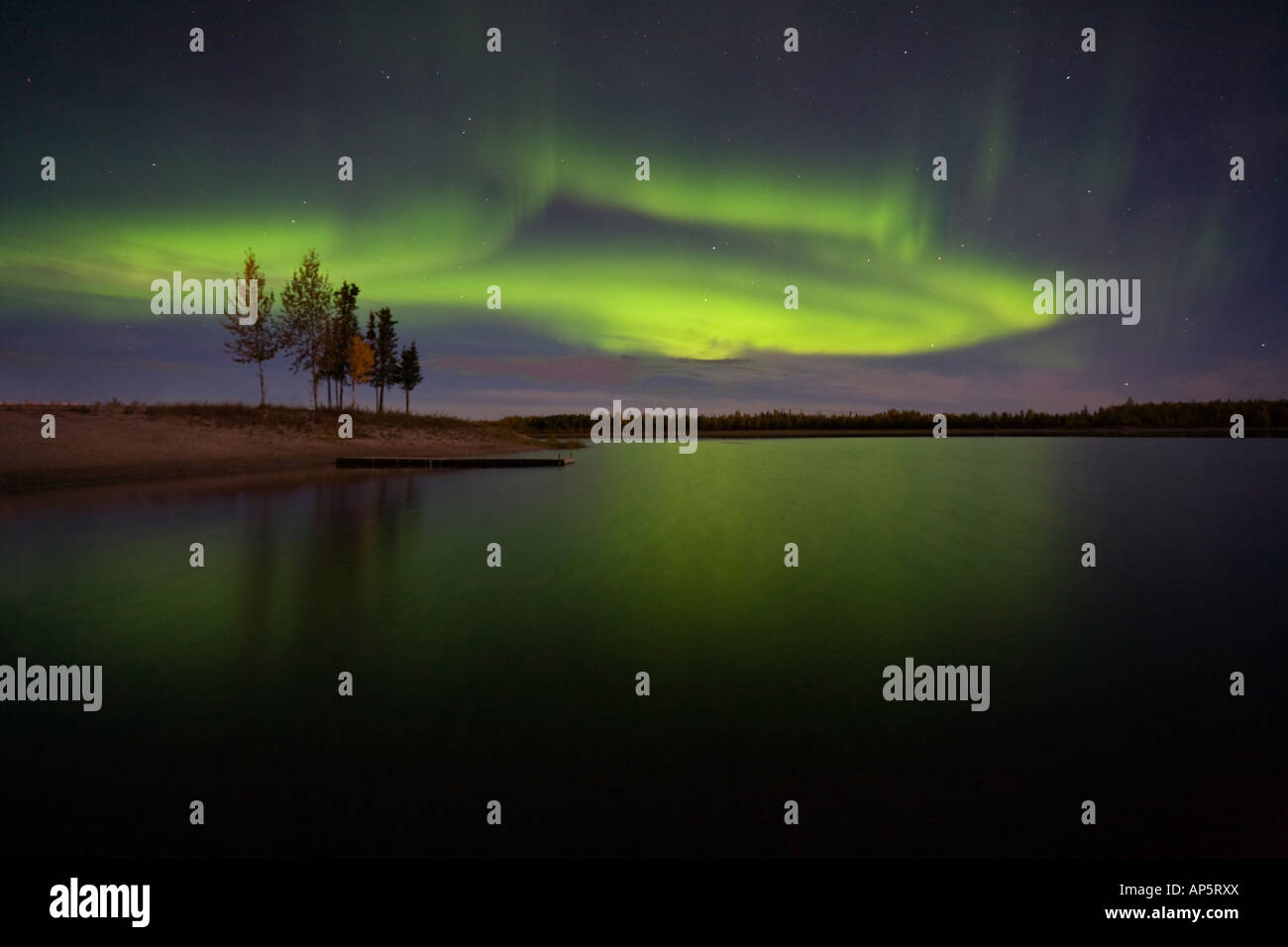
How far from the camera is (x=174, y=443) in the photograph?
42000 mm

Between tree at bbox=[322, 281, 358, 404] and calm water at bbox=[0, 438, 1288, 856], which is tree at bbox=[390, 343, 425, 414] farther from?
calm water at bbox=[0, 438, 1288, 856]

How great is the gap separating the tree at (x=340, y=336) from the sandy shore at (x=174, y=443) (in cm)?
1080

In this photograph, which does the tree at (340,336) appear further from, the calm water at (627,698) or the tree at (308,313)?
the calm water at (627,698)

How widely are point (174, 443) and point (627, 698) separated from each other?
144ft

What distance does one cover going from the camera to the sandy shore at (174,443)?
108 feet

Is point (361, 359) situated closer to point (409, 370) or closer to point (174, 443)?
point (409, 370)

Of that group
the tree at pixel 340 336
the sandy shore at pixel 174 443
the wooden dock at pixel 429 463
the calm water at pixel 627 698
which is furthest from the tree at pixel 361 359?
the calm water at pixel 627 698

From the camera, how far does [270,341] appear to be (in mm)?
69875

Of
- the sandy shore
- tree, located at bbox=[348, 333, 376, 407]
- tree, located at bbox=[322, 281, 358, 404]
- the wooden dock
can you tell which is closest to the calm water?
the sandy shore

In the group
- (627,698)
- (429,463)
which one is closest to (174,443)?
(429,463)

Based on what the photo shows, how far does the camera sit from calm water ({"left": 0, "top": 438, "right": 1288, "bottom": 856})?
595 cm
